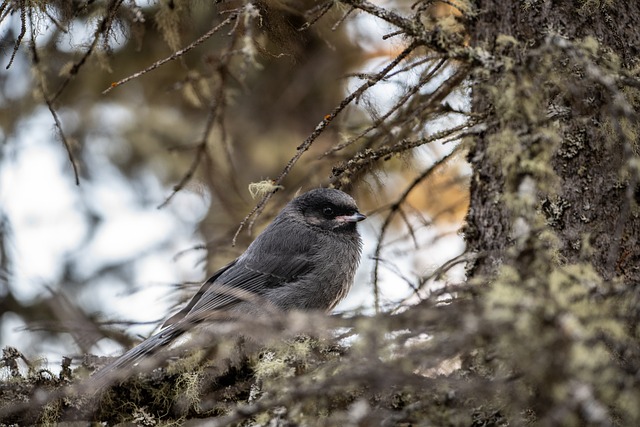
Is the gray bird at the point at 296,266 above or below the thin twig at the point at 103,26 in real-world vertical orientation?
below

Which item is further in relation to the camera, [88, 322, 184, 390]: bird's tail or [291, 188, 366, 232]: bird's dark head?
[291, 188, 366, 232]: bird's dark head

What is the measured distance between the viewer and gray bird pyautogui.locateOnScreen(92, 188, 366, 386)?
465cm

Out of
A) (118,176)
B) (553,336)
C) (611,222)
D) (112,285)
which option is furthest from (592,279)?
(118,176)

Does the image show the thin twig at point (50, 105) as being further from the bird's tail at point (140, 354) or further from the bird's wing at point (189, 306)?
the bird's wing at point (189, 306)

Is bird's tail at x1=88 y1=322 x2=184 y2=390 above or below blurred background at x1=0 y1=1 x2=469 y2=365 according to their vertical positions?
below

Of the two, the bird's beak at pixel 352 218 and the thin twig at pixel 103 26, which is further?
the bird's beak at pixel 352 218

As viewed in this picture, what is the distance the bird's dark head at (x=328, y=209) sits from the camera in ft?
16.4

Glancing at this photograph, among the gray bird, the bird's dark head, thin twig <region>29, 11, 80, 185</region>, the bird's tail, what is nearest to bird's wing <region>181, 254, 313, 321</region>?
the gray bird

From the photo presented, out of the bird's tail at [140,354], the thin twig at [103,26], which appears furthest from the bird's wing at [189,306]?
the thin twig at [103,26]

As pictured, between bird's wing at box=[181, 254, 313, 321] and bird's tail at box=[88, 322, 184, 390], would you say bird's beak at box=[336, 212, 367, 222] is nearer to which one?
bird's wing at box=[181, 254, 313, 321]

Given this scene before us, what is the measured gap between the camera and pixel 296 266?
195 inches

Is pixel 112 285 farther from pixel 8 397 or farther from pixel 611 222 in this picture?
pixel 611 222

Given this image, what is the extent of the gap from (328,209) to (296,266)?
50 centimetres

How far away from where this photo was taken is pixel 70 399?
147 inches
